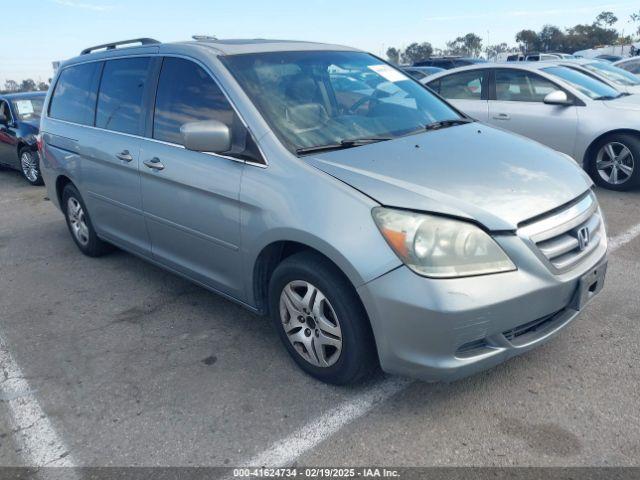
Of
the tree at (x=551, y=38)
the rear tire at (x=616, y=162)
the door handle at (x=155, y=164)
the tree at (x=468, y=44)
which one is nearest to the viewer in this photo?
the door handle at (x=155, y=164)

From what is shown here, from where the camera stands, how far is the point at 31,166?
358 inches

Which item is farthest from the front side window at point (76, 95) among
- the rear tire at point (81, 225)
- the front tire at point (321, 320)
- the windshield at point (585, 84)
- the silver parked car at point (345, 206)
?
the windshield at point (585, 84)

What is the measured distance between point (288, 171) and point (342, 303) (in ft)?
2.42

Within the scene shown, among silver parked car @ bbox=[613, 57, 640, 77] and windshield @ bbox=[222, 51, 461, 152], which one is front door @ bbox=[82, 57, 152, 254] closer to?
windshield @ bbox=[222, 51, 461, 152]

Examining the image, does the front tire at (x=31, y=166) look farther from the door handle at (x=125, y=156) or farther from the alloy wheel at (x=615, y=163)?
the alloy wheel at (x=615, y=163)

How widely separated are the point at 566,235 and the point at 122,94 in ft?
10.6

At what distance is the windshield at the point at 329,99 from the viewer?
308cm

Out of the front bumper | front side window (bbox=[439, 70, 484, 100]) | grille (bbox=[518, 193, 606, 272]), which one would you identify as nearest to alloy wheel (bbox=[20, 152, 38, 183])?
front side window (bbox=[439, 70, 484, 100])

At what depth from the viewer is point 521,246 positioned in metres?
2.44

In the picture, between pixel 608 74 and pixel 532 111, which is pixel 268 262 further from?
pixel 608 74

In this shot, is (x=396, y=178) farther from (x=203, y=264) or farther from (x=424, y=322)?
(x=203, y=264)

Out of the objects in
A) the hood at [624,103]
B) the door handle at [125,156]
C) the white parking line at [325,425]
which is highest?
the hood at [624,103]

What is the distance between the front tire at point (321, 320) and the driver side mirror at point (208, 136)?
2.44 ft

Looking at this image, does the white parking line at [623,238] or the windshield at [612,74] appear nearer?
the white parking line at [623,238]
